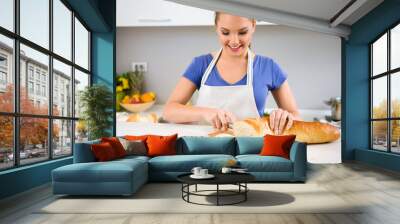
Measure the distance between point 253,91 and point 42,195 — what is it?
4.65 m

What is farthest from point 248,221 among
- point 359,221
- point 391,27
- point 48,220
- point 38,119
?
point 391,27

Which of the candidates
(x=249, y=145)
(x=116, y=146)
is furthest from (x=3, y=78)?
(x=249, y=145)

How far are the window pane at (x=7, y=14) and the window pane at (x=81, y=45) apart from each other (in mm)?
2568

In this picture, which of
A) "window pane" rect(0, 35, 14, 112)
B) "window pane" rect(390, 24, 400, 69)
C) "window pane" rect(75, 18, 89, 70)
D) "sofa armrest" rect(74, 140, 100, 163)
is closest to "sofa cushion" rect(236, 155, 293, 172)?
"sofa armrest" rect(74, 140, 100, 163)

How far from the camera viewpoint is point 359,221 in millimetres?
3748

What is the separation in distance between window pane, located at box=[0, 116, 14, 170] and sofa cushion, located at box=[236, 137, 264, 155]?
338 cm

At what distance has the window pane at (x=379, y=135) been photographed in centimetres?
840

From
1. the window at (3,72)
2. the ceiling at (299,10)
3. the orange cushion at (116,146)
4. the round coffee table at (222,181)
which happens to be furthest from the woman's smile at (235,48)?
the window at (3,72)

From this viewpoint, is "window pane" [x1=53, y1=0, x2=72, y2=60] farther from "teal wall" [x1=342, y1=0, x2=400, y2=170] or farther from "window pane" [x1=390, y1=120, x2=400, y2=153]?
"window pane" [x1=390, y1=120, x2=400, y2=153]

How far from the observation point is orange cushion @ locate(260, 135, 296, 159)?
6.30 m

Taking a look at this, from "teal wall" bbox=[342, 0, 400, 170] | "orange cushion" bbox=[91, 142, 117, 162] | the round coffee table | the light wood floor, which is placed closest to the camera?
the light wood floor

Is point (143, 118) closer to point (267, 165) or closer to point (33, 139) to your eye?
point (33, 139)

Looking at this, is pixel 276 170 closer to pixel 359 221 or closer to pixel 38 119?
pixel 359 221

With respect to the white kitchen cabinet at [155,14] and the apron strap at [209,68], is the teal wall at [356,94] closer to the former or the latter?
the white kitchen cabinet at [155,14]
